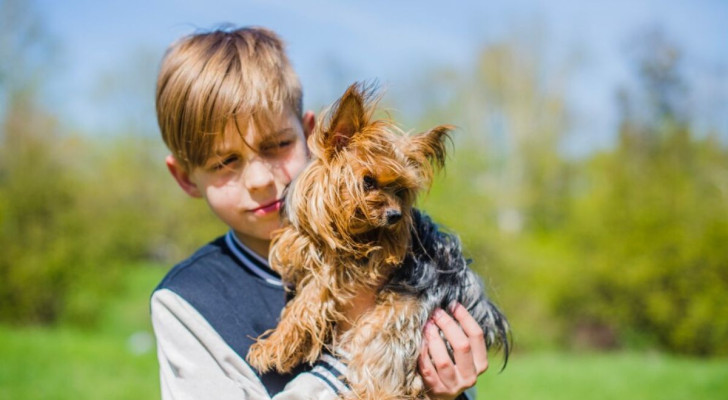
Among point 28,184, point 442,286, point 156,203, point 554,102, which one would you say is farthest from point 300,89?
point 554,102

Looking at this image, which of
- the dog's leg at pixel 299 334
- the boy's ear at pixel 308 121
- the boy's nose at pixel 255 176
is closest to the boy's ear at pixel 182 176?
the boy's nose at pixel 255 176

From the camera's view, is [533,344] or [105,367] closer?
[105,367]

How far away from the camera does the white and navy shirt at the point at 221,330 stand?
2.35 m

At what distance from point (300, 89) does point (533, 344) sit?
18.1 m

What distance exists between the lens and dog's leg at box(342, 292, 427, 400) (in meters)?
2.59

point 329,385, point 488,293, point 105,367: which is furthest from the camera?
point 105,367

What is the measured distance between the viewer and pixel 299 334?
268 cm

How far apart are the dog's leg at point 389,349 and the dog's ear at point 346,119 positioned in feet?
2.41

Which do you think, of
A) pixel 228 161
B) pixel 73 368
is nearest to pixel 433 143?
pixel 228 161

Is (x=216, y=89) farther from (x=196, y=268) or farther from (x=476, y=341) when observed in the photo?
(x=476, y=341)

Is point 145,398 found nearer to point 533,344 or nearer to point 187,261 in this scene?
point 187,261

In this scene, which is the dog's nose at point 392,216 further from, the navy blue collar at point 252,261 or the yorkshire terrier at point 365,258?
the navy blue collar at point 252,261

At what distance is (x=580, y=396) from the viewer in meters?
10.3

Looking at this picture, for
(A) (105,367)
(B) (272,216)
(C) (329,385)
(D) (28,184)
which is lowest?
(A) (105,367)
